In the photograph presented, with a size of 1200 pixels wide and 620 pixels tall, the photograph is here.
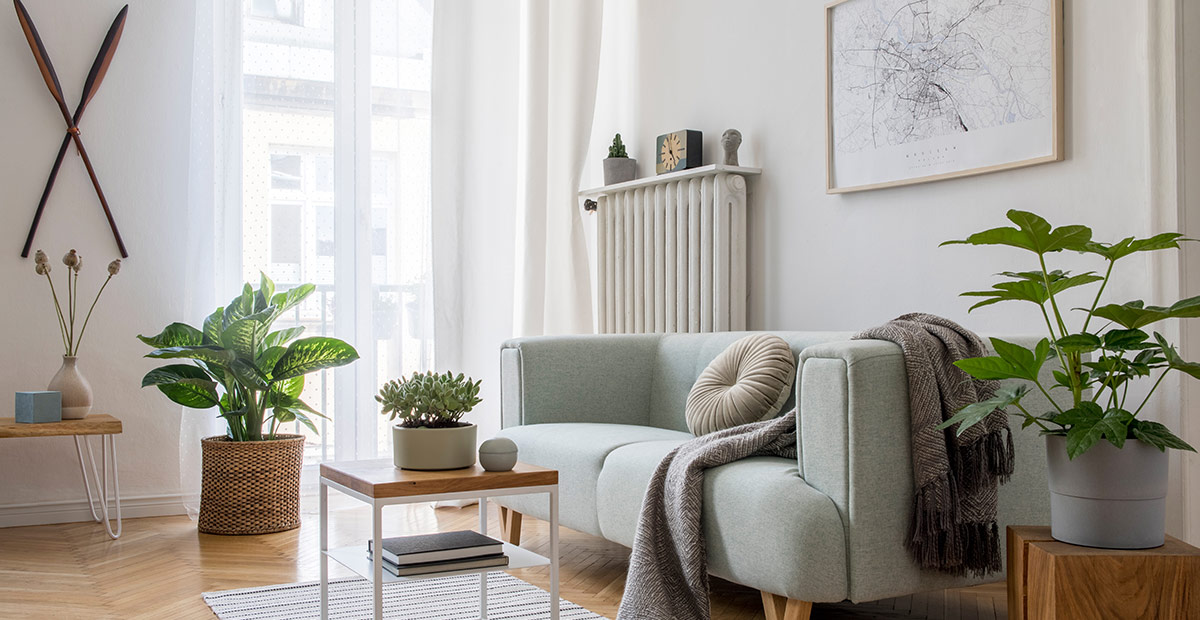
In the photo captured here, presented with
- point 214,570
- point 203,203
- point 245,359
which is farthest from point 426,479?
point 203,203

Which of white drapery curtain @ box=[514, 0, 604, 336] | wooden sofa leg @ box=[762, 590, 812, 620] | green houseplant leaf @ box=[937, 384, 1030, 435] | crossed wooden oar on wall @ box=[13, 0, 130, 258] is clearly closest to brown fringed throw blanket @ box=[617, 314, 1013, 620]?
wooden sofa leg @ box=[762, 590, 812, 620]

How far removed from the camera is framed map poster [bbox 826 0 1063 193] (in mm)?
2717

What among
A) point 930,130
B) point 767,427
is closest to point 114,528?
point 767,427

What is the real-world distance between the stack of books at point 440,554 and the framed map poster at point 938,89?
1.68 m

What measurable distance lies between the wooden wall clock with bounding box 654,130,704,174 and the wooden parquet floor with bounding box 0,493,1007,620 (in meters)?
1.37

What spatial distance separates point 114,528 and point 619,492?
2.12m

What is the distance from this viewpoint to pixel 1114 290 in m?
2.52

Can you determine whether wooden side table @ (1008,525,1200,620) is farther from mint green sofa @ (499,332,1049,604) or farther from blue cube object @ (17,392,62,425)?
blue cube object @ (17,392,62,425)

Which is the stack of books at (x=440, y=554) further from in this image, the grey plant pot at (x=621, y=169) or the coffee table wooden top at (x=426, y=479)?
the grey plant pot at (x=621, y=169)

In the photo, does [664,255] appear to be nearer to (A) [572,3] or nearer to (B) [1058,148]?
(A) [572,3]

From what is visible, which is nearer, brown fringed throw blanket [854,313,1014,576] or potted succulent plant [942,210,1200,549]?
potted succulent plant [942,210,1200,549]

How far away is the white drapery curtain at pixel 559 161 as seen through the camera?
4.36 metres

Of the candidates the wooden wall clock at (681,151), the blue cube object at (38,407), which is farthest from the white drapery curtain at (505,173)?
the blue cube object at (38,407)

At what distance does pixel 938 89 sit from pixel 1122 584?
1.67 metres
